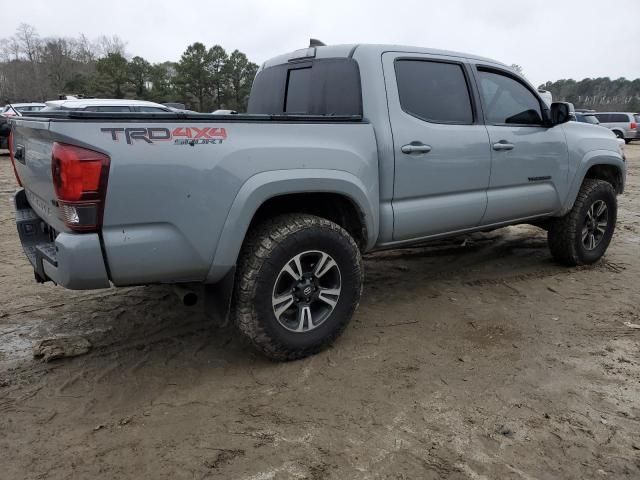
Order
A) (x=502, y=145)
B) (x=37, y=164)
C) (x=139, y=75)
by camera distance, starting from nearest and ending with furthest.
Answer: (x=37, y=164), (x=502, y=145), (x=139, y=75)

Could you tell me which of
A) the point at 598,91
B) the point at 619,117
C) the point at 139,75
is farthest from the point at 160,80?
the point at 598,91

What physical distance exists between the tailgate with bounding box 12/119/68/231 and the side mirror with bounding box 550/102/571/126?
150 inches

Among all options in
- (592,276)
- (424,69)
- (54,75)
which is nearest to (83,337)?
(424,69)

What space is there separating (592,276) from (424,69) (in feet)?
8.84

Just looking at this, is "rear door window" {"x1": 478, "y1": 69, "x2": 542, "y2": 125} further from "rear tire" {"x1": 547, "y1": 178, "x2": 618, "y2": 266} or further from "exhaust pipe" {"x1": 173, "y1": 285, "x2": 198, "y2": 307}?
"exhaust pipe" {"x1": 173, "y1": 285, "x2": 198, "y2": 307}

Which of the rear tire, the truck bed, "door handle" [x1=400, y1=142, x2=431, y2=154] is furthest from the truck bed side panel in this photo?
the rear tire

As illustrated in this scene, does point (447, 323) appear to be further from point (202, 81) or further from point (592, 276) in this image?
point (202, 81)

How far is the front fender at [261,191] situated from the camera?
2.66m

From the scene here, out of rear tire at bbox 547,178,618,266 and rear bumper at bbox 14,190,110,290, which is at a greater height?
rear bumper at bbox 14,190,110,290

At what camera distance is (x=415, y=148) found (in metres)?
3.37

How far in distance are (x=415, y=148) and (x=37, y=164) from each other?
2.25 metres

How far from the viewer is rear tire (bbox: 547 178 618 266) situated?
481 cm

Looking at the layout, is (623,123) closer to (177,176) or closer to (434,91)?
(434,91)

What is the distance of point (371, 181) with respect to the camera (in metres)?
3.20
